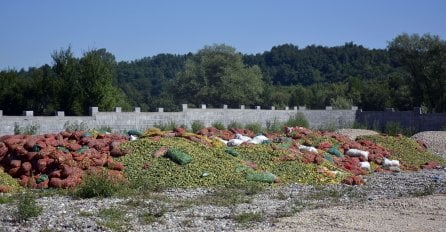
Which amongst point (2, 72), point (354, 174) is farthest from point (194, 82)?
point (354, 174)

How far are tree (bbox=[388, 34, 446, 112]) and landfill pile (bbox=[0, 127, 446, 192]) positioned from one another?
3299 centimetres

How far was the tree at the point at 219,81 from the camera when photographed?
2753 inches

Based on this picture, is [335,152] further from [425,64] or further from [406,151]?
[425,64]

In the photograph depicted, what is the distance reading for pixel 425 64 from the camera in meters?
53.2

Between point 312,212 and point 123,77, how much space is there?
114 metres

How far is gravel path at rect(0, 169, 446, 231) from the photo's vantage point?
1108cm

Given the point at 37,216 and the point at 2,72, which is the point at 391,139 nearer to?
the point at 37,216

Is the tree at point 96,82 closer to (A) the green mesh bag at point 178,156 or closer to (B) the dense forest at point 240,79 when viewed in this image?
(B) the dense forest at point 240,79

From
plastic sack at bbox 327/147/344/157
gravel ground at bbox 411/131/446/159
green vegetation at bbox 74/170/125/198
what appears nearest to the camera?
green vegetation at bbox 74/170/125/198

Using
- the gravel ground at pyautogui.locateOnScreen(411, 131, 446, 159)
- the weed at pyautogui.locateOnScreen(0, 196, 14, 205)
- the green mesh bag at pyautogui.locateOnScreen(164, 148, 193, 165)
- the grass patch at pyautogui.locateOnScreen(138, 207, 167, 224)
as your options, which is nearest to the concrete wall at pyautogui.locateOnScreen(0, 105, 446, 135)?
the gravel ground at pyautogui.locateOnScreen(411, 131, 446, 159)

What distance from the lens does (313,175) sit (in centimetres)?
1850

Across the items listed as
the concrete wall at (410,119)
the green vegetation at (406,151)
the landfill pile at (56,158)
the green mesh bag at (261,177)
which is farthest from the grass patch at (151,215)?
the concrete wall at (410,119)

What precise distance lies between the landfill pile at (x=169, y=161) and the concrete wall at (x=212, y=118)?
6.14 metres

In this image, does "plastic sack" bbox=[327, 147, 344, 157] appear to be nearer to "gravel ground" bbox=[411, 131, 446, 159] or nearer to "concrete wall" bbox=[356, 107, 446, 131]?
"gravel ground" bbox=[411, 131, 446, 159]
